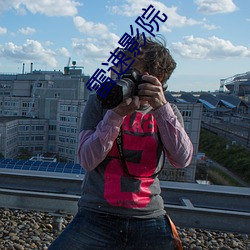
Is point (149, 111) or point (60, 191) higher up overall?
point (149, 111)

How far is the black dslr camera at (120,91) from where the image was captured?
1.08 metres

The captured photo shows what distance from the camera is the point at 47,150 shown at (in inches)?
774

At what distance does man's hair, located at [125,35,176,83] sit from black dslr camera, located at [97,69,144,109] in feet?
0.49

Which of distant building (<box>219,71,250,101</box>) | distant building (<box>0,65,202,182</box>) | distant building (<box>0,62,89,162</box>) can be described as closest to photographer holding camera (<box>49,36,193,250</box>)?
distant building (<box>0,65,202,182</box>)

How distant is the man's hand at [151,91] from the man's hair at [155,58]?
3.2 inches

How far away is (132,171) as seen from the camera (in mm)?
1329

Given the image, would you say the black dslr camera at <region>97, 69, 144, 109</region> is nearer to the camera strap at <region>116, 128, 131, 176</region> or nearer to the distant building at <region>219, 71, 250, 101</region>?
the camera strap at <region>116, 128, 131, 176</region>

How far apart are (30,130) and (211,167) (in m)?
10.9

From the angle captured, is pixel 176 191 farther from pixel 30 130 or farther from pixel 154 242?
pixel 30 130

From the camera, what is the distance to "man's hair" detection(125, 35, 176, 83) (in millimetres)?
1289

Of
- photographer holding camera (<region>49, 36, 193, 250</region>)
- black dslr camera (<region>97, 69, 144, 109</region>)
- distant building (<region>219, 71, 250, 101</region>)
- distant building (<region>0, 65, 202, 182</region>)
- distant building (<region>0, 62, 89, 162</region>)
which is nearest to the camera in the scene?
black dslr camera (<region>97, 69, 144, 109</region>)

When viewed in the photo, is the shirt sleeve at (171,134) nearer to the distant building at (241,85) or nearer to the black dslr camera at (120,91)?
the black dslr camera at (120,91)

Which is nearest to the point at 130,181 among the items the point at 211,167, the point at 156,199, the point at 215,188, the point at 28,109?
the point at 156,199

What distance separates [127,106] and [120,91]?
11 cm
